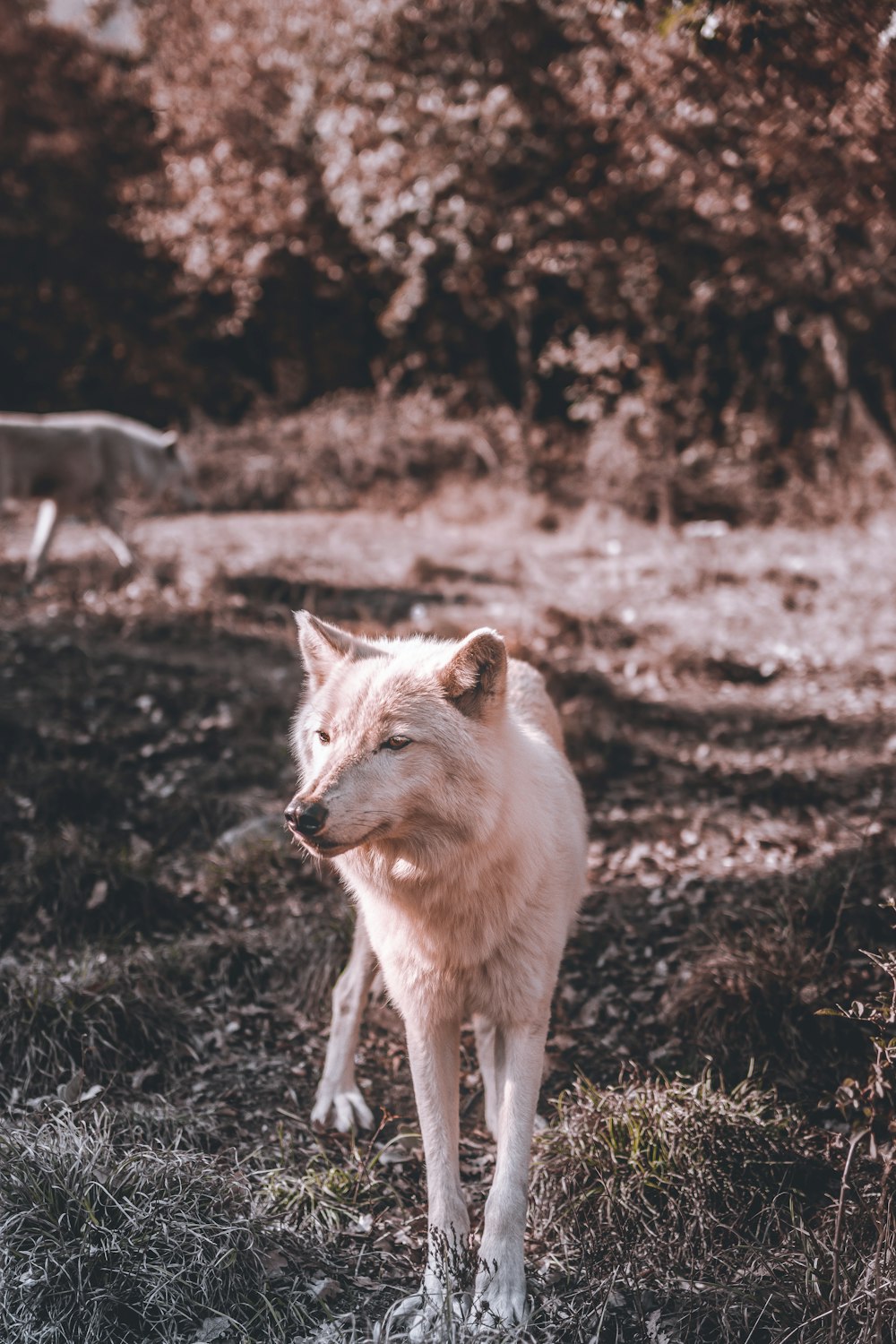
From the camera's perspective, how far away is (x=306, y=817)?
2328 mm

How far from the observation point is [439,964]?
110 inches

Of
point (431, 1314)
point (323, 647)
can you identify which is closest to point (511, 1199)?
point (431, 1314)

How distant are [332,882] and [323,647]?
7.53 feet

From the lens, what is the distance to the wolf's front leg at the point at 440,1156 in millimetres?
2738

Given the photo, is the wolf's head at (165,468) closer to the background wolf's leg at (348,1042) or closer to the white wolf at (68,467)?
the white wolf at (68,467)

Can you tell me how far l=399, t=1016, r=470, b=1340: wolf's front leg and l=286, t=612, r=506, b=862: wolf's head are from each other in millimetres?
620

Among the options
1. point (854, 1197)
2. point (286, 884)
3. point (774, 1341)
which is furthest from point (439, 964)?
point (286, 884)

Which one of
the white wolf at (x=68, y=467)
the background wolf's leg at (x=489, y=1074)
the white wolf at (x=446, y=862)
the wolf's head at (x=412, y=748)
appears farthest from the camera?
the white wolf at (x=68, y=467)

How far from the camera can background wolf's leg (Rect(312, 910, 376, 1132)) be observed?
3.63m

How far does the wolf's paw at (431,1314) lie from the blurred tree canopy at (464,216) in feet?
14.7

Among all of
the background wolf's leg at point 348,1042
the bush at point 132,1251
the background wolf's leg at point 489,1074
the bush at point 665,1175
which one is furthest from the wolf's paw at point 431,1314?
the background wolf's leg at point 348,1042

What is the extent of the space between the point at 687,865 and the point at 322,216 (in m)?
12.9

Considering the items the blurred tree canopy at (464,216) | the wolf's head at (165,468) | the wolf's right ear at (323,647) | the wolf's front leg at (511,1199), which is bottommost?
the wolf's front leg at (511,1199)

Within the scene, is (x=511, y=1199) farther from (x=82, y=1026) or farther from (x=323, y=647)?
(x=82, y=1026)
